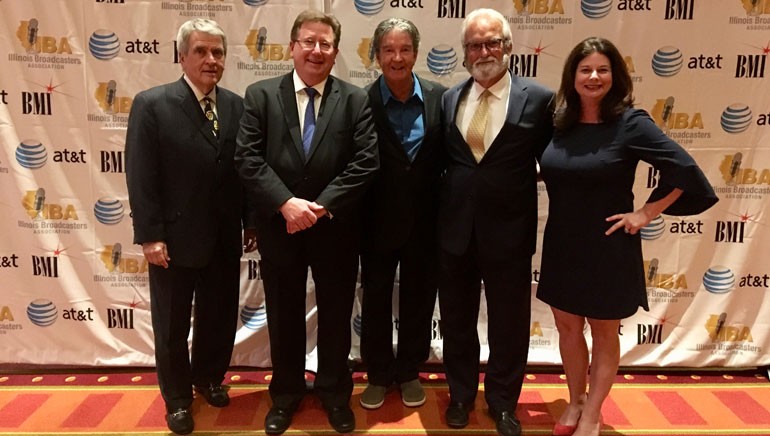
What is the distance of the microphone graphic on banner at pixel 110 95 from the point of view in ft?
9.41

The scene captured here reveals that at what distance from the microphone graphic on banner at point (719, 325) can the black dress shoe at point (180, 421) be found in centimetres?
286

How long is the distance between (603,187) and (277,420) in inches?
66.5

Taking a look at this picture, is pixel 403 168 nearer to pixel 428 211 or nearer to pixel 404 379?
pixel 428 211

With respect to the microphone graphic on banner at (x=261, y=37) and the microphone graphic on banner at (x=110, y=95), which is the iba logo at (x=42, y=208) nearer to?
the microphone graphic on banner at (x=110, y=95)

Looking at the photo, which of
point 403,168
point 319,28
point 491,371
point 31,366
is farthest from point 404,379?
point 31,366

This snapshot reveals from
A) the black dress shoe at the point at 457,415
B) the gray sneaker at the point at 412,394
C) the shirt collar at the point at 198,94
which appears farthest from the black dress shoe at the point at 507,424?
the shirt collar at the point at 198,94

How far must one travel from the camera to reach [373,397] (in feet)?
8.50

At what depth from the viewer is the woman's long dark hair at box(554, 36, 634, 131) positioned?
201 cm

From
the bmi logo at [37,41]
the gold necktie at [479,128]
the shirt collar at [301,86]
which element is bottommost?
the gold necktie at [479,128]

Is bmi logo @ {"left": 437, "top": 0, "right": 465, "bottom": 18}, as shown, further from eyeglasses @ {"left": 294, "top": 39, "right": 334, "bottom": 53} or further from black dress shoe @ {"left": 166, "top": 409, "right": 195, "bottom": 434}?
black dress shoe @ {"left": 166, "top": 409, "right": 195, "bottom": 434}

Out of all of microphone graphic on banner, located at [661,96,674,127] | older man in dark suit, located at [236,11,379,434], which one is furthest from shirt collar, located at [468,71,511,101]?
microphone graphic on banner, located at [661,96,674,127]

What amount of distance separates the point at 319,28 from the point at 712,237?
2.44 metres

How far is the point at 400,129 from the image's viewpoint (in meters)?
2.32

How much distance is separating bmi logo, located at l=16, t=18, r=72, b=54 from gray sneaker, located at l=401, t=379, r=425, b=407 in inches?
97.6
